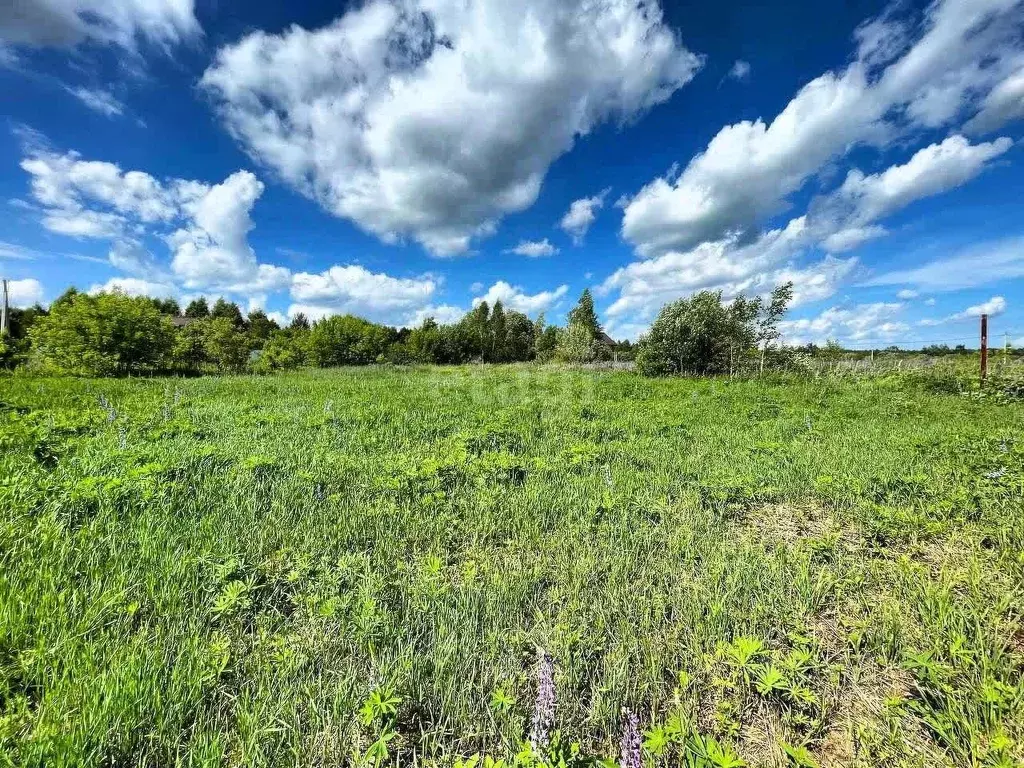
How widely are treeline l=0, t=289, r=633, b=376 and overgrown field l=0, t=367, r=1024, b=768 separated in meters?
Result: 27.0

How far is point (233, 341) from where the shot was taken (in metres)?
41.9

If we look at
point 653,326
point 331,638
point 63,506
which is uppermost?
point 653,326

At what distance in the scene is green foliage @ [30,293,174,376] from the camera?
2570 centimetres

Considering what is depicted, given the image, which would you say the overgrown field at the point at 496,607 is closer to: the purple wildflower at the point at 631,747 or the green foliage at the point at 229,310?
the purple wildflower at the point at 631,747

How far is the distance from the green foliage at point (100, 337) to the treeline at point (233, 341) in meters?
0.06

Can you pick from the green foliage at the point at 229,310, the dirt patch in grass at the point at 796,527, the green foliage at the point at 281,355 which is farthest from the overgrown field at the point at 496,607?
the green foliage at the point at 229,310

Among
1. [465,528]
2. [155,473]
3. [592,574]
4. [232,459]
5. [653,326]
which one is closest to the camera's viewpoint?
[592,574]

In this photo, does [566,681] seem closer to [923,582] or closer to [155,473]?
[923,582]

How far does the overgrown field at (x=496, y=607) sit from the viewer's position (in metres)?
1.98

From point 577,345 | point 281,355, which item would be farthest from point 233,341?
point 577,345

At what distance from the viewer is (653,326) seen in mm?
28078

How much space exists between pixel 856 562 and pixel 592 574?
2.32 metres

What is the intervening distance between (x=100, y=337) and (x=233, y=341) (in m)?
16.2

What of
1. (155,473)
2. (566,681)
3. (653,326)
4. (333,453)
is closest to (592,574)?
(566,681)
